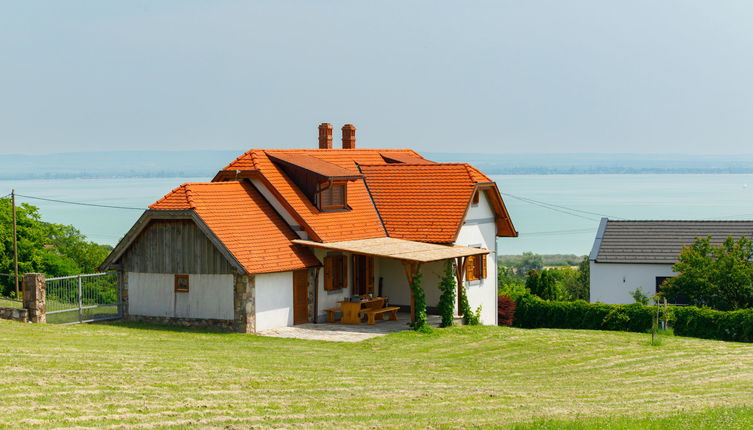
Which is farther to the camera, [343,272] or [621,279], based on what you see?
[621,279]

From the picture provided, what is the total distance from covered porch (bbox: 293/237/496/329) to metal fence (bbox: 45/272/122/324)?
271 inches

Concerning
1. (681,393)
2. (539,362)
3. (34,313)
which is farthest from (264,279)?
(681,393)

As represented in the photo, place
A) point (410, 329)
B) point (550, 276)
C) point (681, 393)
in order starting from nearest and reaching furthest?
1. point (681, 393)
2. point (410, 329)
3. point (550, 276)

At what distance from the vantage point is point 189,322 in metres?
32.6

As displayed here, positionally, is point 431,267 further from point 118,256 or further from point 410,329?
point 118,256

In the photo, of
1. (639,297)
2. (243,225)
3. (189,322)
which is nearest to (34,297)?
(189,322)

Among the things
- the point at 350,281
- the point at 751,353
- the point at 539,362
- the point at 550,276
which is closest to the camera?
the point at 539,362

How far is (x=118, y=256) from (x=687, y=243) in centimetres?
2608

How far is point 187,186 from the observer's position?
32.9 metres

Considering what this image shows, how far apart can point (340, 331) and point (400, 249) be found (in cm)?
347

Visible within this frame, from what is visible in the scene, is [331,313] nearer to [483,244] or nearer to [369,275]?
[369,275]

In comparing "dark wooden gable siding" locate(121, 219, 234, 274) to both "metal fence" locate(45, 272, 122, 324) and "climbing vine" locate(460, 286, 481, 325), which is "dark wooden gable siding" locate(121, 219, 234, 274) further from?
"climbing vine" locate(460, 286, 481, 325)

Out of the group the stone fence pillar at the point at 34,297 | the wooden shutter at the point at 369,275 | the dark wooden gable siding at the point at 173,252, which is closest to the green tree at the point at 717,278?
the wooden shutter at the point at 369,275

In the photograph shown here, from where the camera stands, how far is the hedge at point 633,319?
34531mm
